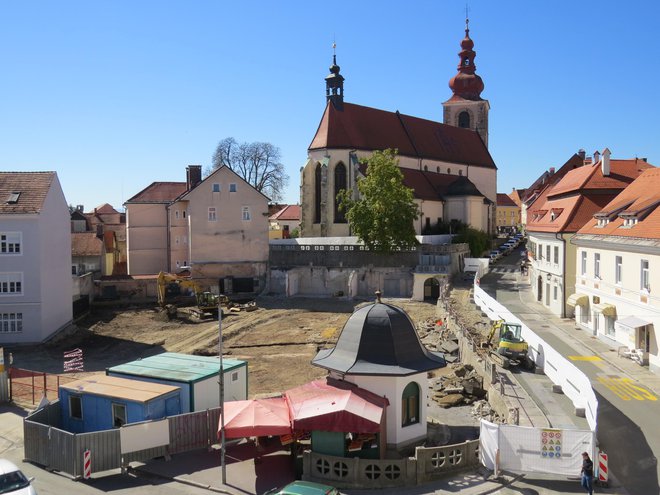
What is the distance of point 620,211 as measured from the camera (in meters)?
31.9

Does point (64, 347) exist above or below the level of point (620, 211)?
below

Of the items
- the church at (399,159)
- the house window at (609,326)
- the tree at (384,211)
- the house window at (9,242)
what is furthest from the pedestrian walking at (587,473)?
the church at (399,159)

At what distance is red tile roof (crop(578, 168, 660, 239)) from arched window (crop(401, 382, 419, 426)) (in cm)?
1417

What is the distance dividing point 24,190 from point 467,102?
203 ft

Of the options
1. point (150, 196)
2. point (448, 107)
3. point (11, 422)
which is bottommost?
point (11, 422)

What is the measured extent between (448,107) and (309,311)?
4769cm

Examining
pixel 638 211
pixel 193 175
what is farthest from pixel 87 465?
pixel 193 175

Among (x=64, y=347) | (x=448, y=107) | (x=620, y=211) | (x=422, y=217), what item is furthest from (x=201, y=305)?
(x=448, y=107)

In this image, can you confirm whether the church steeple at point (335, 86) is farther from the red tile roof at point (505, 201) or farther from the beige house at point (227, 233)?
the red tile roof at point (505, 201)

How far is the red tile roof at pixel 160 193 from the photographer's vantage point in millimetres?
58625

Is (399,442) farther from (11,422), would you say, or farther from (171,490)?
(11,422)

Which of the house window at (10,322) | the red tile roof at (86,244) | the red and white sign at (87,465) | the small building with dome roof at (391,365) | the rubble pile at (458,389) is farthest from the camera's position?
the red tile roof at (86,244)

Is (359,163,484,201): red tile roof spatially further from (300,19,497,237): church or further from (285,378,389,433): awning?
(285,378,389,433): awning

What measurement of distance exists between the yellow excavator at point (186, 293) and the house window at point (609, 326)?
2801 centimetres
